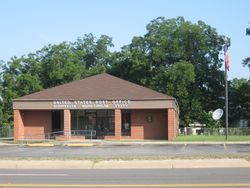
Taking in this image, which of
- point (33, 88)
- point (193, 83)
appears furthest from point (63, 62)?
point (193, 83)

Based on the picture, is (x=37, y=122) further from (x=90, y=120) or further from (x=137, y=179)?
(x=137, y=179)

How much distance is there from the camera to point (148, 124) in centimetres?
5125

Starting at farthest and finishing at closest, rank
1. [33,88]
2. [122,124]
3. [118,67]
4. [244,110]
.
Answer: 1. [244,110]
2. [118,67]
3. [33,88]
4. [122,124]

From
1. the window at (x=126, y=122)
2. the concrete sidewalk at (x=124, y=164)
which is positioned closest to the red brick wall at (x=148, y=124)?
the window at (x=126, y=122)

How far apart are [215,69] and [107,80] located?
29904mm

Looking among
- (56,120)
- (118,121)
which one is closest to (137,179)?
(118,121)

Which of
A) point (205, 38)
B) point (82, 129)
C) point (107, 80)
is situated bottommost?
point (82, 129)

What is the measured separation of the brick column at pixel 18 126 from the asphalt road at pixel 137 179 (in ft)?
113

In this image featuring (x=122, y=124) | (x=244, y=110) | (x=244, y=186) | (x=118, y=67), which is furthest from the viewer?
(x=244, y=110)

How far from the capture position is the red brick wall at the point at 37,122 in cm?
5212

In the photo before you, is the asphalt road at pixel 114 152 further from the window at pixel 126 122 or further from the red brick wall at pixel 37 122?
the red brick wall at pixel 37 122

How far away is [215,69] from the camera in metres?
79.4

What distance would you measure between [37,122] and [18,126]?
7.35 feet

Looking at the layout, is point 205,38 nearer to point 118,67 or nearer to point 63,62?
point 118,67
